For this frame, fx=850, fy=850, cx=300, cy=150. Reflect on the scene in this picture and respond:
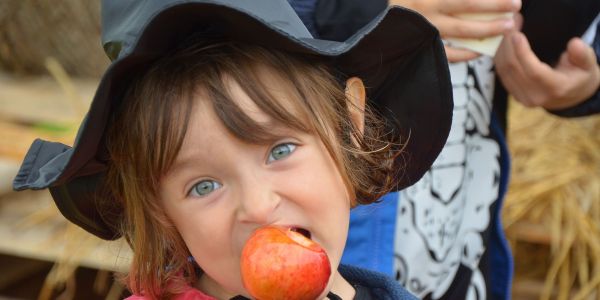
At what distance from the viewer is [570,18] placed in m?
1.70

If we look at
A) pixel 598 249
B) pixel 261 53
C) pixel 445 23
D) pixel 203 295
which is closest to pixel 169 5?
pixel 261 53

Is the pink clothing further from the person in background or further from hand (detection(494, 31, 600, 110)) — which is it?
hand (detection(494, 31, 600, 110))

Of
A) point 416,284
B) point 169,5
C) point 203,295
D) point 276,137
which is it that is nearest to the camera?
point 169,5

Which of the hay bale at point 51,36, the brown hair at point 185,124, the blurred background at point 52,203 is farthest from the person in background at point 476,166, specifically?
the hay bale at point 51,36

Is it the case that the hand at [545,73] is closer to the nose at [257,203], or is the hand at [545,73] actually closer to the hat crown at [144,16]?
the hat crown at [144,16]

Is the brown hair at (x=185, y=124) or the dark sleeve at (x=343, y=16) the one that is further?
the dark sleeve at (x=343, y=16)

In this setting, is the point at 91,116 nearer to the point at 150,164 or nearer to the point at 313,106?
the point at 150,164

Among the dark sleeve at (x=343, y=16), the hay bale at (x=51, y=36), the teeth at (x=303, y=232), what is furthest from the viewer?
the hay bale at (x=51, y=36)

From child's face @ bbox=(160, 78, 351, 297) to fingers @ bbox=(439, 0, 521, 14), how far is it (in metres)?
0.53

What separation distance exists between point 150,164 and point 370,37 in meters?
0.35

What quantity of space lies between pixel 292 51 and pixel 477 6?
511 mm

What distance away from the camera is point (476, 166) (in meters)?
1.77

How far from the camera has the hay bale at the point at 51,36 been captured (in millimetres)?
3340

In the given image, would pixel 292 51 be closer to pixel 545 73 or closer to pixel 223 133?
pixel 223 133
